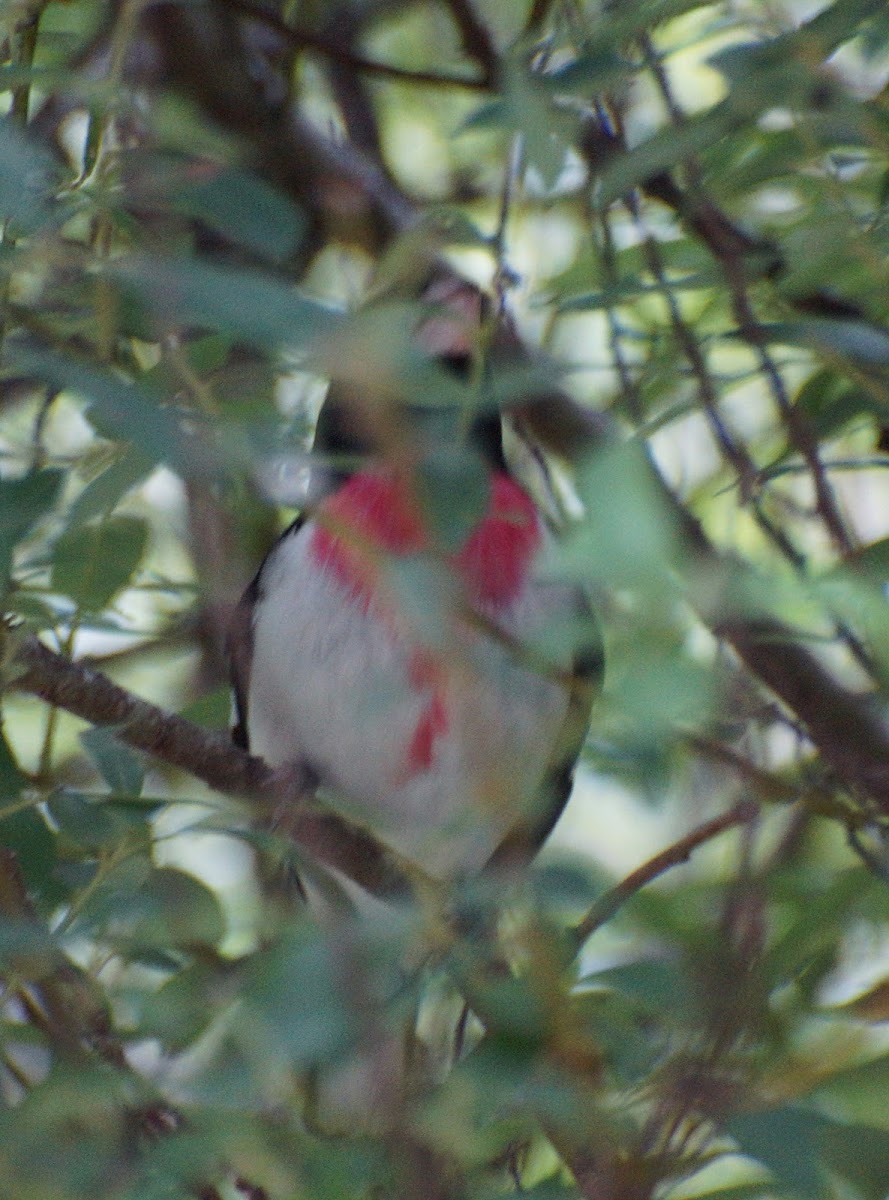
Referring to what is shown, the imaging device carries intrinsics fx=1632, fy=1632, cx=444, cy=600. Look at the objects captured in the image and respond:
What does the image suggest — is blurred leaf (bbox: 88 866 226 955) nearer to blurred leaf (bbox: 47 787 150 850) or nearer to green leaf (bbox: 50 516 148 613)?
blurred leaf (bbox: 47 787 150 850)

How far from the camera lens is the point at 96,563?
946 mm

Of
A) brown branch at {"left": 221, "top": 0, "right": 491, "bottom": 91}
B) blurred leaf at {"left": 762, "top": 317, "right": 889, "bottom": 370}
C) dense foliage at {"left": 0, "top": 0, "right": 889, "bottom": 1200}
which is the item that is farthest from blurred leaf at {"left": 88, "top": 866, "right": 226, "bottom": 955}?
brown branch at {"left": 221, "top": 0, "right": 491, "bottom": 91}

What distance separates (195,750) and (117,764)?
55mm

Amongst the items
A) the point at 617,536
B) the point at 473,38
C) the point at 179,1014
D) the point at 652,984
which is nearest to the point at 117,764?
the point at 179,1014

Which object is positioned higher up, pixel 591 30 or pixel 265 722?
pixel 591 30

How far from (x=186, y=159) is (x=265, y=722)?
60 centimetres

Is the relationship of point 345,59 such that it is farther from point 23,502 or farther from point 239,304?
point 239,304

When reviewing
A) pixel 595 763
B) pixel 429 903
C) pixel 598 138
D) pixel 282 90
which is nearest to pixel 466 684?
pixel 429 903

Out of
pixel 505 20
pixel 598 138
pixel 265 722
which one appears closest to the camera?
pixel 598 138

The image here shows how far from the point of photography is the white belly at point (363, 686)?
3.98 feet

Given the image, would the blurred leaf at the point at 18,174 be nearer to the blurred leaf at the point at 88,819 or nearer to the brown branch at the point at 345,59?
the blurred leaf at the point at 88,819

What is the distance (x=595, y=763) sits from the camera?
0.84m

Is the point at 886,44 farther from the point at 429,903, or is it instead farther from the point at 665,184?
the point at 429,903

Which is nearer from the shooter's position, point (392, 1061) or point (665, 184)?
point (392, 1061)
